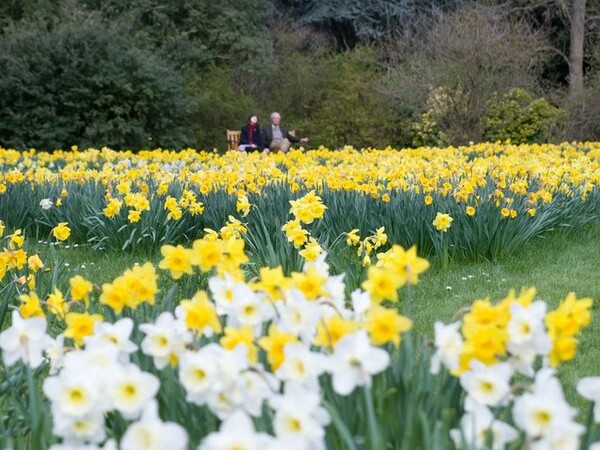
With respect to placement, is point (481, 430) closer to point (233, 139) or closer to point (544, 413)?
point (544, 413)

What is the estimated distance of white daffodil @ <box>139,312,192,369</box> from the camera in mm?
1653

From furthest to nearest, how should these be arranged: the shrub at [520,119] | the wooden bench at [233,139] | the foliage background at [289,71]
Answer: the wooden bench at [233,139] < the foliage background at [289,71] < the shrub at [520,119]

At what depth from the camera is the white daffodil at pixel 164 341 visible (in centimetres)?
165

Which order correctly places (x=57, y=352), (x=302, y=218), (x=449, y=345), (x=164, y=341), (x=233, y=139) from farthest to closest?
(x=233, y=139) → (x=302, y=218) → (x=57, y=352) → (x=164, y=341) → (x=449, y=345)

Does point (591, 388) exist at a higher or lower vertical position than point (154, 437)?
lower

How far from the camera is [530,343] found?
151cm

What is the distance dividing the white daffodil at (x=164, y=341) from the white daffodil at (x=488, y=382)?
1.77 ft

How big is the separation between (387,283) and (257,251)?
10.9 feet

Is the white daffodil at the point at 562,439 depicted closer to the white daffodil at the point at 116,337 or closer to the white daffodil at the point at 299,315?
the white daffodil at the point at 299,315

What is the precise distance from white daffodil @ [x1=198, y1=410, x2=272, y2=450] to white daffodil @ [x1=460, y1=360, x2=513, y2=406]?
42 centimetres

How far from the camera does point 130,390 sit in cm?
144

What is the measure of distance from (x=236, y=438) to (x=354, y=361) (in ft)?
0.99

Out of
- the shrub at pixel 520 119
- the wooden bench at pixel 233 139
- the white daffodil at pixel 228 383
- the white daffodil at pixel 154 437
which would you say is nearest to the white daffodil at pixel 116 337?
the white daffodil at pixel 228 383

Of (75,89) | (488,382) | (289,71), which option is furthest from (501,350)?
(289,71)
